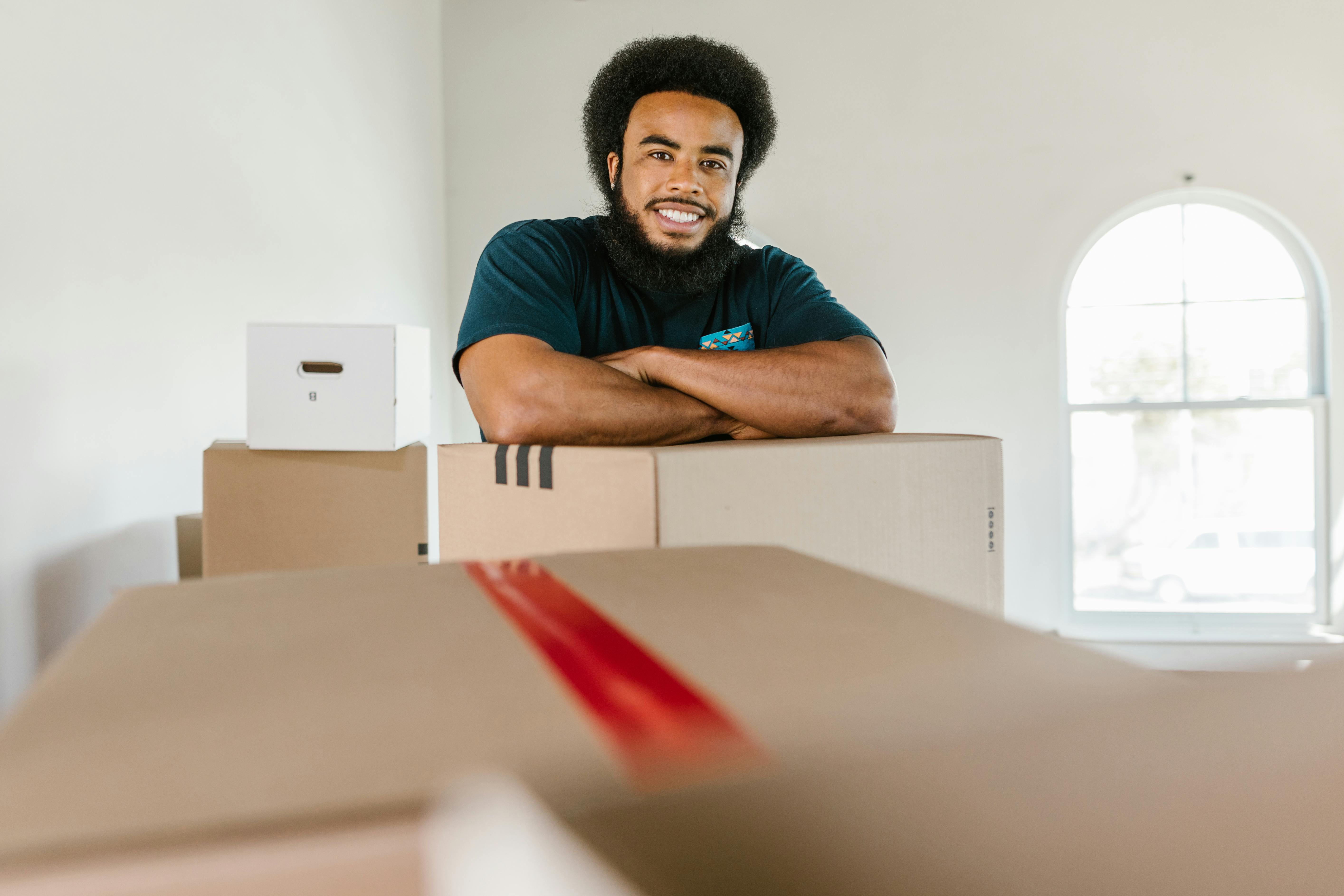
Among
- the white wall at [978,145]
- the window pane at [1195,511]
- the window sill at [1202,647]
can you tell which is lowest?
the window sill at [1202,647]

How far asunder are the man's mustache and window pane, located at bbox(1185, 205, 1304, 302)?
299 centimetres

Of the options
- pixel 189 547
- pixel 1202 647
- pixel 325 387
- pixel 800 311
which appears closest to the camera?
pixel 800 311

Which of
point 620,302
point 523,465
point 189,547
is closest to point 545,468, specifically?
point 523,465

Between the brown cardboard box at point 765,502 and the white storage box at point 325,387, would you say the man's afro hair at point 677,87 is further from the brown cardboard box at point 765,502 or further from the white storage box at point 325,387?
the brown cardboard box at point 765,502

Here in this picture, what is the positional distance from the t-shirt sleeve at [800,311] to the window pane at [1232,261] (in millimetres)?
2860

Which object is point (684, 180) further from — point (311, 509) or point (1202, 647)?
point (1202, 647)

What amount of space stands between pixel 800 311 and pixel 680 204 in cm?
28

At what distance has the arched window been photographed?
133 inches

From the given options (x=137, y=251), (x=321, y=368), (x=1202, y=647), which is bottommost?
(x=1202, y=647)

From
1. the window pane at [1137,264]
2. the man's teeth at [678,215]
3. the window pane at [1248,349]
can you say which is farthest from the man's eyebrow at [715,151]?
the window pane at [1248,349]

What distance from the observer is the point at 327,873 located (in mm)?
180

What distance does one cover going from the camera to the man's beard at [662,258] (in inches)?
52.3

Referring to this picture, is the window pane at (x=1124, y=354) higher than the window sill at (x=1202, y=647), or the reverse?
the window pane at (x=1124, y=354)

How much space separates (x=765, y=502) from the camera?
0.69 metres
